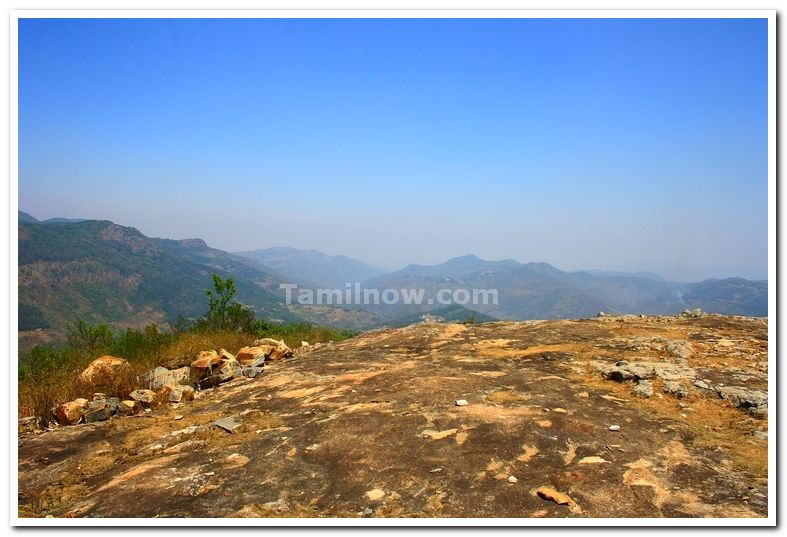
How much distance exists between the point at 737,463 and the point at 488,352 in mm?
5632

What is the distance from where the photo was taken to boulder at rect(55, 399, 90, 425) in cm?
711

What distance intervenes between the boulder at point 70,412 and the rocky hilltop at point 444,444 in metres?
0.35

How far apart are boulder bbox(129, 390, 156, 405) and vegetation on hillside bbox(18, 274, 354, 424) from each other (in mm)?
423

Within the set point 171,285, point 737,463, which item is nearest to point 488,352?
point 737,463

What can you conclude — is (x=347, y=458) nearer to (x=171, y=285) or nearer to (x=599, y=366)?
(x=599, y=366)

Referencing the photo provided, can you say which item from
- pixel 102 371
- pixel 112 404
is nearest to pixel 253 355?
pixel 102 371

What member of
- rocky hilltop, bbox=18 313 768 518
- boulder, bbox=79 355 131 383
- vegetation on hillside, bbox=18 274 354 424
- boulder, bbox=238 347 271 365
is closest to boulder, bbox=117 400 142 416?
rocky hilltop, bbox=18 313 768 518

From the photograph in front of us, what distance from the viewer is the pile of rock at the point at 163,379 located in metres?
7.25

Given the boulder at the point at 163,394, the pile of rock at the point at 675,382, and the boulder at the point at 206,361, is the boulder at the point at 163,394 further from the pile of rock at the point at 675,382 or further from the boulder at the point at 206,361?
the pile of rock at the point at 675,382

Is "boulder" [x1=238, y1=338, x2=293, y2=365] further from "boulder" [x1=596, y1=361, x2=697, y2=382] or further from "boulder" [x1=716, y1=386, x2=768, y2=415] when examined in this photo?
"boulder" [x1=716, y1=386, x2=768, y2=415]

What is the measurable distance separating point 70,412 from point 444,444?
19.7 ft

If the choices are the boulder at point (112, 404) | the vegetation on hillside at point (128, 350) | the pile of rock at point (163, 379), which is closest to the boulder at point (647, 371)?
the pile of rock at point (163, 379)

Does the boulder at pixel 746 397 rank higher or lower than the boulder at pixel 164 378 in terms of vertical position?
higher
